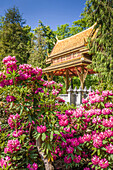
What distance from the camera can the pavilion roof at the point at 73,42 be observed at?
603 inches

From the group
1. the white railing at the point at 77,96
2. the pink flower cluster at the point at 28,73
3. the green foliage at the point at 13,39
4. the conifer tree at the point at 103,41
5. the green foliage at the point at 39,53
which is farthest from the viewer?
the green foliage at the point at 13,39

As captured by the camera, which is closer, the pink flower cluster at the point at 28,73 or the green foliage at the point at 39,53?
the pink flower cluster at the point at 28,73

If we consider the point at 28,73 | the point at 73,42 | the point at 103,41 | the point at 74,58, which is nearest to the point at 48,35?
the point at 73,42

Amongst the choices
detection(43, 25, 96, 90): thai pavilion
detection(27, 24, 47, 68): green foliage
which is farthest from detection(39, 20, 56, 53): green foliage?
detection(43, 25, 96, 90): thai pavilion

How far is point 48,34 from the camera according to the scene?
1119 inches

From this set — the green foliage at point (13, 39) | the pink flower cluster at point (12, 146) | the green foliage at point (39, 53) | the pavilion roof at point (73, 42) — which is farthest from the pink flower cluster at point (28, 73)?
the green foliage at point (13, 39)

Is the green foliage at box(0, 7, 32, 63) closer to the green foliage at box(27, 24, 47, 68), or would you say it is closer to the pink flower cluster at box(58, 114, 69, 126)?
the green foliage at box(27, 24, 47, 68)

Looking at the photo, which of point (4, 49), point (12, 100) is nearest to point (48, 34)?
point (4, 49)

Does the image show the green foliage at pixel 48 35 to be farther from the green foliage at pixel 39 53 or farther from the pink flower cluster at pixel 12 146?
the pink flower cluster at pixel 12 146

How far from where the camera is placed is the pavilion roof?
15.3 m

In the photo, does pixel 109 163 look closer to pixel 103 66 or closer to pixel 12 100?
pixel 12 100

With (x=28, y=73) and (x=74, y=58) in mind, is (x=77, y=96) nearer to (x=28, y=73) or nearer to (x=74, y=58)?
(x=74, y=58)

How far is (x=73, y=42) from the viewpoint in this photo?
17.5 metres

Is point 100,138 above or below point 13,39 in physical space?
below
